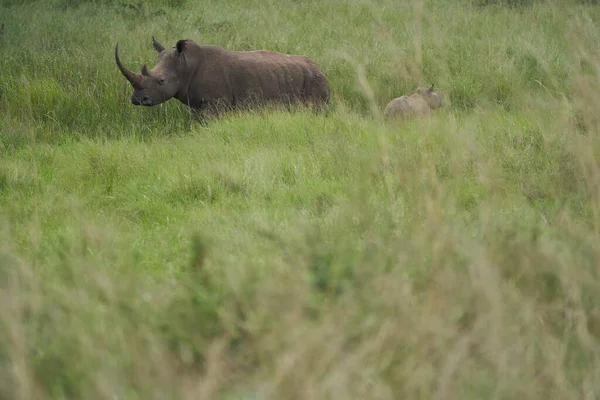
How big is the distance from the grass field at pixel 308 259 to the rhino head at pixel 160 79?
1.36ft

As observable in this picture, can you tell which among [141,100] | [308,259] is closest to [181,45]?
[141,100]

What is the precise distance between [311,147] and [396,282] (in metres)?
3.67

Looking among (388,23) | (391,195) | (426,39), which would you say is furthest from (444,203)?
(388,23)

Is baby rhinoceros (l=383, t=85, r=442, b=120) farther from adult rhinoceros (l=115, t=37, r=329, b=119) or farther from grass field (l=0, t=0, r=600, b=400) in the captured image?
adult rhinoceros (l=115, t=37, r=329, b=119)

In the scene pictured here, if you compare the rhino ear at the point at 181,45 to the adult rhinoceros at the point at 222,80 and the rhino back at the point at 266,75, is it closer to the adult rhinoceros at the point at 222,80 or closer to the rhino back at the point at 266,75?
the adult rhinoceros at the point at 222,80

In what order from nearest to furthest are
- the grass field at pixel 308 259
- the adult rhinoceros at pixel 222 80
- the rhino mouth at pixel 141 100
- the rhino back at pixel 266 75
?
Result: 1. the grass field at pixel 308 259
2. the rhino mouth at pixel 141 100
3. the adult rhinoceros at pixel 222 80
4. the rhino back at pixel 266 75

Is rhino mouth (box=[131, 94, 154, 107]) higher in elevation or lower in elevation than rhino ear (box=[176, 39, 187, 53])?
lower

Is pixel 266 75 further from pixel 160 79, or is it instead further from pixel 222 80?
pixel 160 79

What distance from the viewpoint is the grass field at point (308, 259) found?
2.18 meters

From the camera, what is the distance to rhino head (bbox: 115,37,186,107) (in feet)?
25.2

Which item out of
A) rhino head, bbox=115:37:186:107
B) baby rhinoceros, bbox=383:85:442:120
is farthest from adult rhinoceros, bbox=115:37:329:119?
baby rhinoceros, bbox=383:85:442:120

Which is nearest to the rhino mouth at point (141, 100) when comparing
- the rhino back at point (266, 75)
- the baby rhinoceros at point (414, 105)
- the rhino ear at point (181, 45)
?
the rhino ear at point (181, 45)

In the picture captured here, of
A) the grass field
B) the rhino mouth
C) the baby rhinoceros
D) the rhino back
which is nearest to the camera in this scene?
the grass field

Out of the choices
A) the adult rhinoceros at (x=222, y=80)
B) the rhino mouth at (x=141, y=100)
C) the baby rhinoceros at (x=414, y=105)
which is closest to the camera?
the baby rhinoceros at (x=414, y=105)
